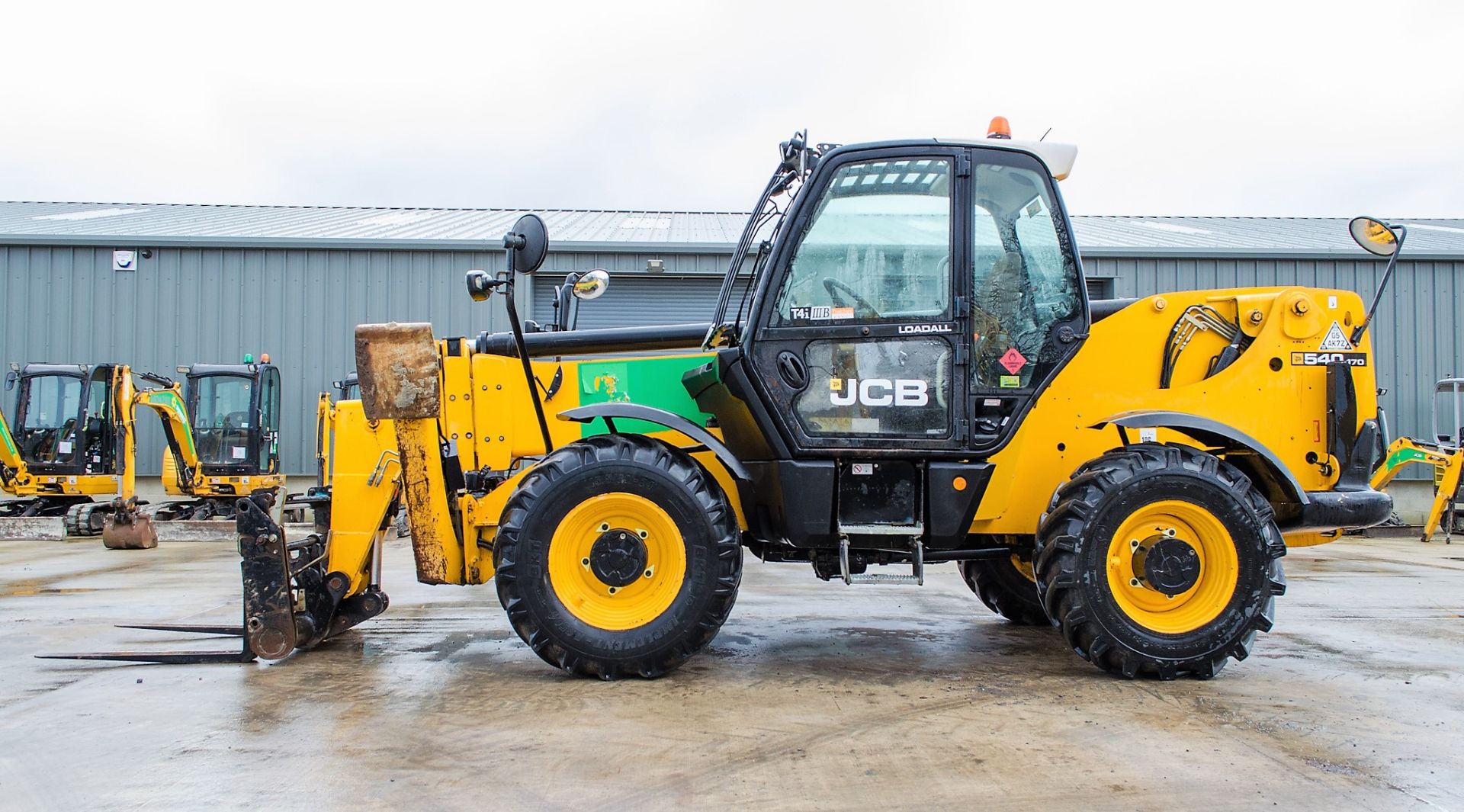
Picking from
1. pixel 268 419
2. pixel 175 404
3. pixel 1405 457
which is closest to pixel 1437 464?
pixel 1405 457

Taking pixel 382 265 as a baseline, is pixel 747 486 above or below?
below

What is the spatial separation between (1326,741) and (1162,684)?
904 millimetres

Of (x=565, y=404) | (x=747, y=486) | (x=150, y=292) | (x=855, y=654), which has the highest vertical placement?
(x=150, y=292)

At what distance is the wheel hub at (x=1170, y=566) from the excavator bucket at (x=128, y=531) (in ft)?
41.1

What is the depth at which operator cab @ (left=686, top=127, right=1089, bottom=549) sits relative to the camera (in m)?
4.95

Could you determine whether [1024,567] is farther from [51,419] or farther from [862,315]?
[51,419]

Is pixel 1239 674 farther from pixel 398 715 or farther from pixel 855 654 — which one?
pixel 398 715

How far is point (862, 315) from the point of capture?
16.3 ft

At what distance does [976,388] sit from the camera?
4973 mm

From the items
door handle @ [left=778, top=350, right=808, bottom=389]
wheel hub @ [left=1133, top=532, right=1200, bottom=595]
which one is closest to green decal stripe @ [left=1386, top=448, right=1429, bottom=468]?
wheel hub @ [left=1133, top=532, right=1200, bottom=595]

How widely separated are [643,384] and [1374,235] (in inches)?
153

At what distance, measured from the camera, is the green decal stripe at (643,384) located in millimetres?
5457

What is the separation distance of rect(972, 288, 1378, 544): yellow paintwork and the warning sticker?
0.03m

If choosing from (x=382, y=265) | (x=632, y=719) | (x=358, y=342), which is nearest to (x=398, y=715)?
(x=632, y=719)
